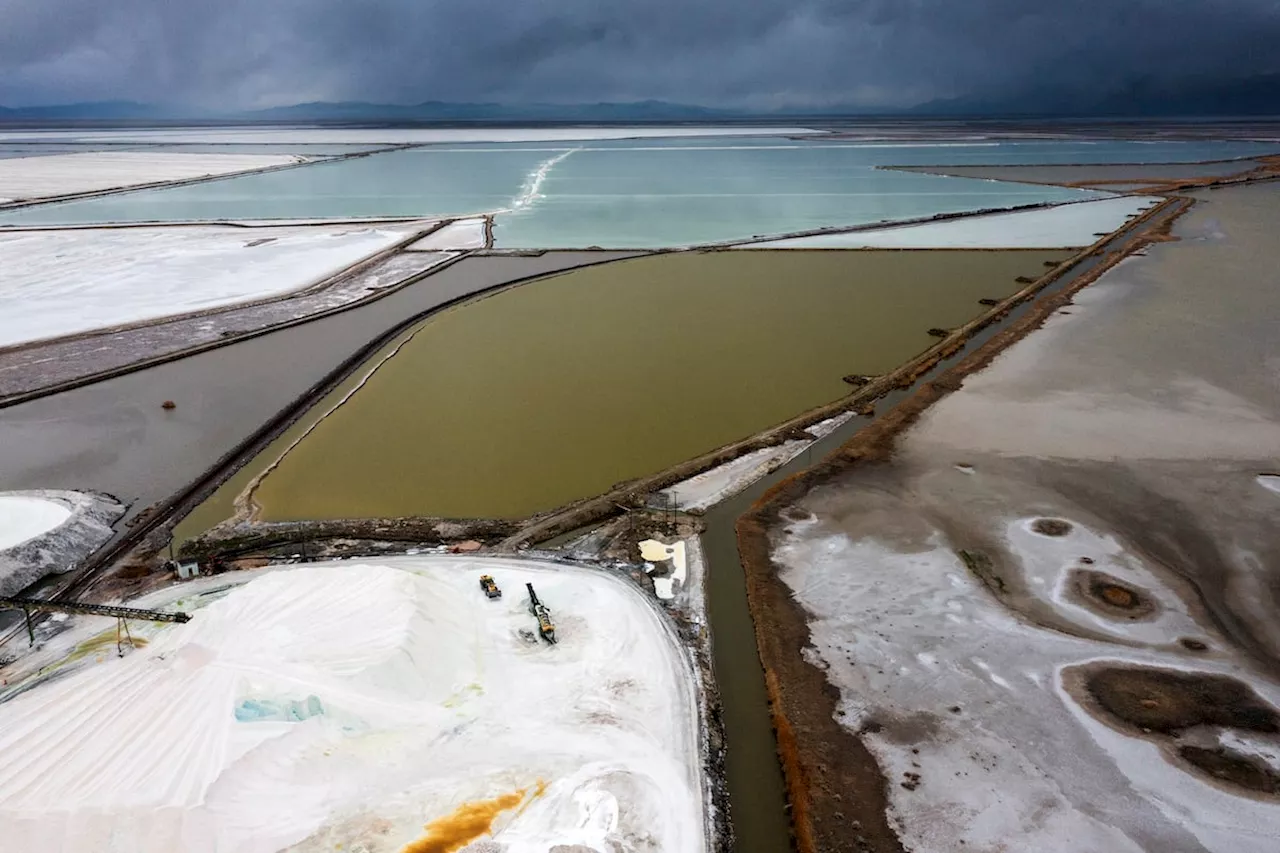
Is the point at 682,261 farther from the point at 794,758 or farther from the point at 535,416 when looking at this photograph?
the point at 794,758

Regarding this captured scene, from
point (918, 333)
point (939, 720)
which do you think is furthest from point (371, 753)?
point (918, 333)

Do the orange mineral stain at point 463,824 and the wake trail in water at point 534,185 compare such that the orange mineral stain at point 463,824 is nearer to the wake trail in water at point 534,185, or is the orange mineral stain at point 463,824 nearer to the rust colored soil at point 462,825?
the rust colored soil at point 462,825

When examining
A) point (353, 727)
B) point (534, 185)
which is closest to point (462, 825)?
point (353, 727)

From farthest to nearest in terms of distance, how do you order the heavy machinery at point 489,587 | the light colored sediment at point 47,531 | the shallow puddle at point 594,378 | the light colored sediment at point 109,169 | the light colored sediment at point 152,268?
1. the light colored sediment at point 109,169
2. the light colored sediment at point 152,268
3. the shallow puddle at point 594,378
4. the light colored sediment at point 47,531
5. the heavy machinery at point 489,587

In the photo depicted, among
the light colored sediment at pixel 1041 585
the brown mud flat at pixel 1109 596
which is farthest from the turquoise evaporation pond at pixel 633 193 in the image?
the brown mud flat at pixel 1109 596

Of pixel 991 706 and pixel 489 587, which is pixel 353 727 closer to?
pixel 489 587

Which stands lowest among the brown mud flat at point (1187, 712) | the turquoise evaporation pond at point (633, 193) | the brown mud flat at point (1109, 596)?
the brown mud flat at point (1187, 712)

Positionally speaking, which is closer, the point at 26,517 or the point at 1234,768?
the point at 1234,768
